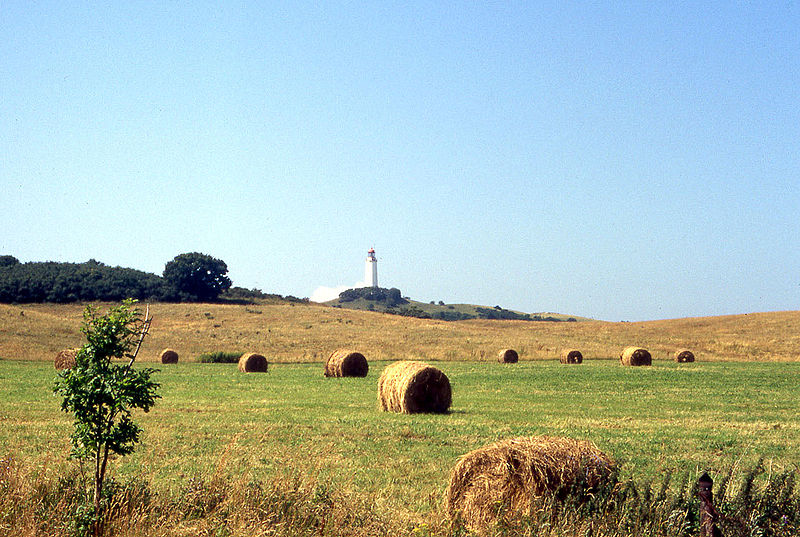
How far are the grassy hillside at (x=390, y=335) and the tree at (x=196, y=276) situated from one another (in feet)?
46.1

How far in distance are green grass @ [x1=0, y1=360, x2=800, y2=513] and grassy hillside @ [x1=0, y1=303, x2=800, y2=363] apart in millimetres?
26583

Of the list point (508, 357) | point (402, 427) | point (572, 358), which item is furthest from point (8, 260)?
point (402, 427)

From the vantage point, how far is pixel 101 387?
786 centimetres

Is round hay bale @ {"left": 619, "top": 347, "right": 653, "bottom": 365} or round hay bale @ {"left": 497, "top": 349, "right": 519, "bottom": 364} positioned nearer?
round hay bale @ {"left": 619, "top": 347, "right": 653, "bottom": 365}

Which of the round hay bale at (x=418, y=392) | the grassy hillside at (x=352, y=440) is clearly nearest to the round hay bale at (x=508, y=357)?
the grassy hillside at (x=352, y=440)

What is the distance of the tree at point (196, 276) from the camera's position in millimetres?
109125

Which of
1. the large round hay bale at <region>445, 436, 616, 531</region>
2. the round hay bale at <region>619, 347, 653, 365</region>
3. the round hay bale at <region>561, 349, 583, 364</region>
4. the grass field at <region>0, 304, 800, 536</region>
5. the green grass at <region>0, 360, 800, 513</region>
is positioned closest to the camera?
the large round hay bale at <region>445, 436, 616, 531</region>

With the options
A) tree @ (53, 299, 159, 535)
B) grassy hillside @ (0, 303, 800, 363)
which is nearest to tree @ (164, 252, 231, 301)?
grassy hillside @ (0, 303, 800, 363)

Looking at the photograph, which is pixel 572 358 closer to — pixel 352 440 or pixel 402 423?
pixel 402 423

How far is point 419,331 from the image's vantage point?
76625mm

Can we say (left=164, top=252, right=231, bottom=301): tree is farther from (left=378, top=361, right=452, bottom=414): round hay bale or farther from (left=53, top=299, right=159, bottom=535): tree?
(left=53, top=299, right=159, bottom=535): tree

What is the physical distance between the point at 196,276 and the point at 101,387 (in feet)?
346

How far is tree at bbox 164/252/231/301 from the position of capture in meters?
109

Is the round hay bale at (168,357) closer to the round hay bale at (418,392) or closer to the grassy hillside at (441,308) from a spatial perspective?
the round hay bale at (418,392)
